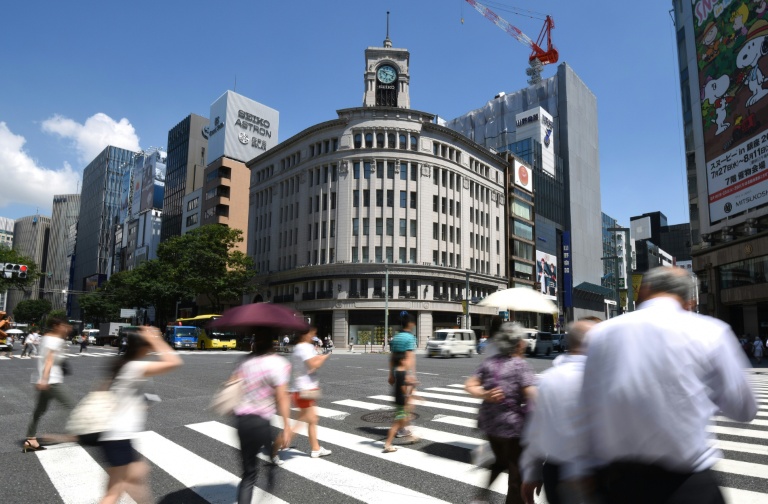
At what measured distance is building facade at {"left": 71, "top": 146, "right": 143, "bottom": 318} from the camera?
135 m

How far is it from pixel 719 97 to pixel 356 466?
135 feet

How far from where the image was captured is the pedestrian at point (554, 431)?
318 centimetres

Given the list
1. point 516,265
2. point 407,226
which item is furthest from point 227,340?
point 516,265

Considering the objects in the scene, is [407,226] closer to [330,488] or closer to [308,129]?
Answer: [308,129]

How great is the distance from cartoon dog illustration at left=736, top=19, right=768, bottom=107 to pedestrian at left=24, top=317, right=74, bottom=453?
3930 cm

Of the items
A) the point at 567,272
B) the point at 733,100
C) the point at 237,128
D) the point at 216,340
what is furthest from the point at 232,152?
the point at 733,100

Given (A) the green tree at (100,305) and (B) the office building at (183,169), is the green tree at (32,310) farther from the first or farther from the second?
(B) the office building at (183,169)

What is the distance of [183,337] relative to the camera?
43.3 meters

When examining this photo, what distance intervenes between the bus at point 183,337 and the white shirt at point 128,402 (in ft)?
138

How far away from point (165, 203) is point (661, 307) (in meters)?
109

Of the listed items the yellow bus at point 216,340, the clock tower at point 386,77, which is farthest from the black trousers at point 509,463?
the clock tower at point 386,77

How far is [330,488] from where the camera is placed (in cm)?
548

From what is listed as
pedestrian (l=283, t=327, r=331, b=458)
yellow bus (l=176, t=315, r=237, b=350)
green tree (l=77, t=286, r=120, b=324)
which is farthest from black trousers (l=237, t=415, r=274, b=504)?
green tree (l=77, t=286, r=120, b=324)

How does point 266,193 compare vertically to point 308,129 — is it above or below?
below
